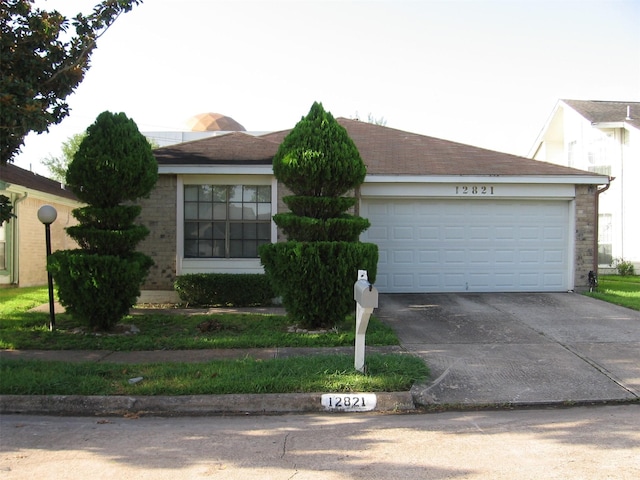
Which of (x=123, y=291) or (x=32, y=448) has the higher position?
(x=123, y=291)

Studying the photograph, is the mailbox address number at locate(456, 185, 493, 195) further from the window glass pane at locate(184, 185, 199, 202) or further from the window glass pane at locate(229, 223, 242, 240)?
the window glass pane at locate(184, 185, 199, 202)

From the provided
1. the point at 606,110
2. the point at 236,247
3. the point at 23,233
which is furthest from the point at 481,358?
the point at 606,110

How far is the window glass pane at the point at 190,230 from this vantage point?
12.4 metres

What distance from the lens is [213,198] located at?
40.9 ft

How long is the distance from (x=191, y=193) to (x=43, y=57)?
440 centimetres

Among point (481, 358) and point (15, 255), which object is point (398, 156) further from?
point (15, 255)

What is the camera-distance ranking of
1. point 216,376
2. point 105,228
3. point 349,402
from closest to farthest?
point 349,402 → point 216,376 → point 105,228

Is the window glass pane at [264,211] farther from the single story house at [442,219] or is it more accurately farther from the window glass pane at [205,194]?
the window glass pane at [205,194]

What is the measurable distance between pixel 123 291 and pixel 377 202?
6.09 m

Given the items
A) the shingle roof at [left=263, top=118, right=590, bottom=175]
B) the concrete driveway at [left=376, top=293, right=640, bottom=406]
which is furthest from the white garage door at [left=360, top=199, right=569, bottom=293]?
the shingle roof at [left=263, top=118, right=590, bottom=175]

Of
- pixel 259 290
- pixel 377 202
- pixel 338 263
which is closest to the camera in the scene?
pixel 338 263

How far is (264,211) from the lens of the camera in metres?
12.5

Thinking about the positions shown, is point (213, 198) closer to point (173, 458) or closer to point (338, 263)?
point (338, 263)

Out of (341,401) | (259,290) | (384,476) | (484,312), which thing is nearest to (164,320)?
(259,290)
